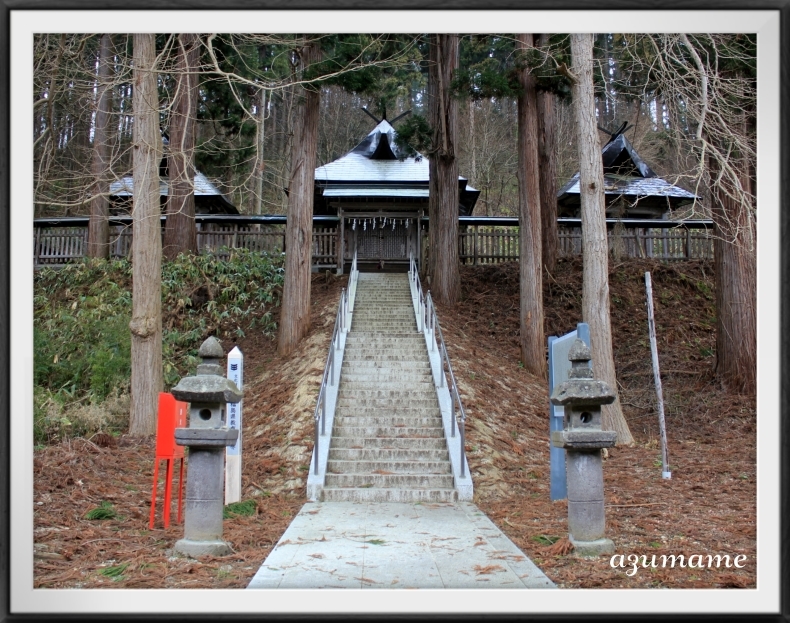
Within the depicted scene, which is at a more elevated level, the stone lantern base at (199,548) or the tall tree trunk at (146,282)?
the tall tree trunk at (146,282)

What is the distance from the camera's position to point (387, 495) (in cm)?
880

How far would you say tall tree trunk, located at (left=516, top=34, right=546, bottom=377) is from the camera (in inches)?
605

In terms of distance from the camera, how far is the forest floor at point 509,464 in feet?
18.5

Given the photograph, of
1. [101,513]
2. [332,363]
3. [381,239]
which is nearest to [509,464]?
[332,363]

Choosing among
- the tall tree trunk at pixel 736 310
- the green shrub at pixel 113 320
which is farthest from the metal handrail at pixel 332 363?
the tall tree trunk at pixel 736 310

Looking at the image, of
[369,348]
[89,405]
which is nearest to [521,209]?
[369,348]

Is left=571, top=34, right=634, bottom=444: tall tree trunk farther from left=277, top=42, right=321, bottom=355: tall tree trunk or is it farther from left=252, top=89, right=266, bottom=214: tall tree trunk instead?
left=277, top=42, right=321, bottom=355: tall tree trunk

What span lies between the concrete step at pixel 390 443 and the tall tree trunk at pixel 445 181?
8288 millimetres

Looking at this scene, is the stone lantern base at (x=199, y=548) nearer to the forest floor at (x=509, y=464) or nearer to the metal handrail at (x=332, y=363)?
the forest floor at (x=509, y=464)

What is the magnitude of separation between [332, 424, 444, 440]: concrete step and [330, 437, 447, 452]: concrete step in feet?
0.52

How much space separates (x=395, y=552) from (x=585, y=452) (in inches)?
74.7

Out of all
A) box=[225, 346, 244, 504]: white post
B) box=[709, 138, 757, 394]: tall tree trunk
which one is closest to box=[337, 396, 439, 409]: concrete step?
box=[225, 346, 244, 504]: white post

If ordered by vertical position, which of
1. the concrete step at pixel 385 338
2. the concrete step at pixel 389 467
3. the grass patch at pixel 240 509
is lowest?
the grass patch at pixel 240 509
